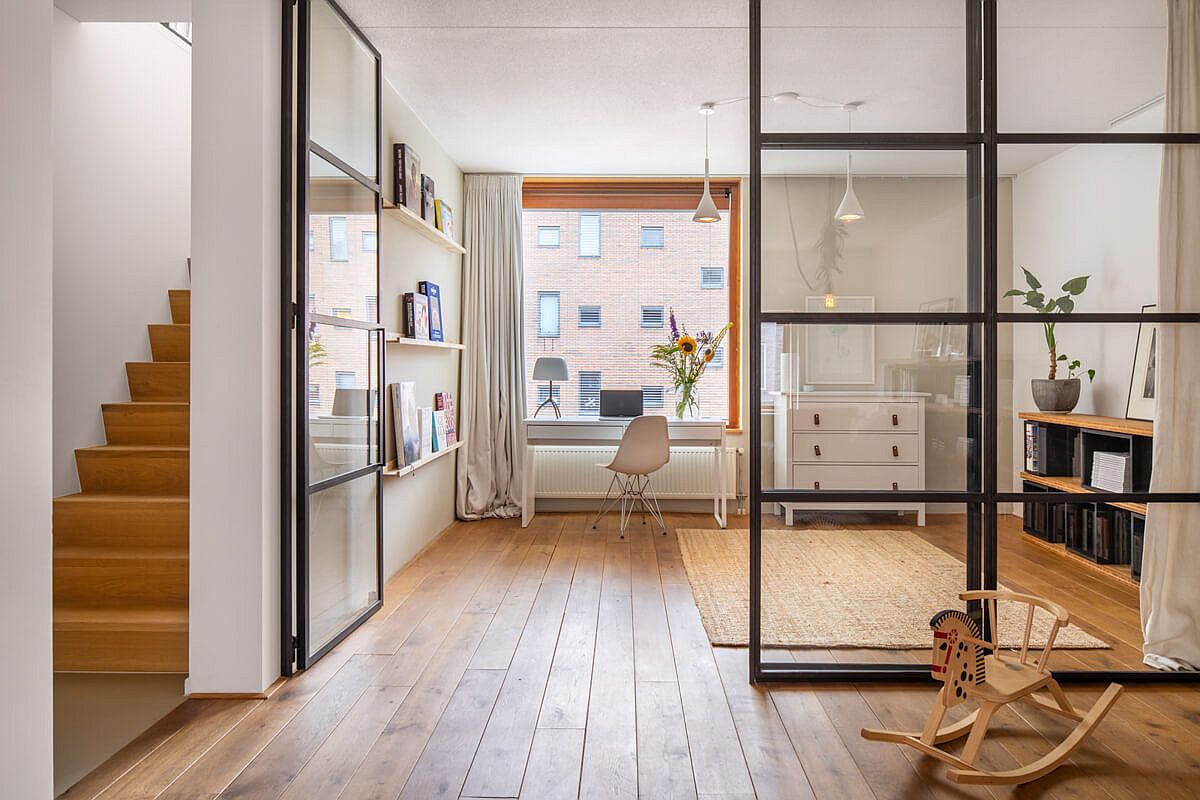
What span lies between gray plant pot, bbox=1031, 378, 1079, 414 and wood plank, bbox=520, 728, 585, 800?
1.94 m

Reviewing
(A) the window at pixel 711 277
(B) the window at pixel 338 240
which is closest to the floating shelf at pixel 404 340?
(B) the window at pixel 338 240

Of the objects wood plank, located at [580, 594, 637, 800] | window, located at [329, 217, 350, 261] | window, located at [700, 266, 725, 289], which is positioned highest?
window, located at [700, 266, 725, 289]

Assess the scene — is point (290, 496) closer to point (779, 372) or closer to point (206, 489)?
point (206, 489)

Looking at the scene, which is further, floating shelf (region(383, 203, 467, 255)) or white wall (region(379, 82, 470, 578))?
white wall (region(379, 82, 470, 578))

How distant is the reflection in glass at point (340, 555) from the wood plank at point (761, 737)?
1.52m

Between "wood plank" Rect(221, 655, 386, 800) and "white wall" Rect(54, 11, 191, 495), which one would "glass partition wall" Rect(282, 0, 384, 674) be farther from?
"white wall" Rect(54, 11, 191, 495)

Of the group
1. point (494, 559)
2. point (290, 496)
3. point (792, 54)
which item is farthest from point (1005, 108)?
point (494, 559)

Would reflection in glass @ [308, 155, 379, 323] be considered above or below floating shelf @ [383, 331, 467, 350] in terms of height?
above

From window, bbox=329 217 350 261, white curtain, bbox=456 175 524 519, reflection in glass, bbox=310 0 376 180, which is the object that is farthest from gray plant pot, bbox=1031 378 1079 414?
white curtain, bbox=456 175 524 519

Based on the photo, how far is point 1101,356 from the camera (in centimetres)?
275

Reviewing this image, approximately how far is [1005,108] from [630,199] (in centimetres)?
369

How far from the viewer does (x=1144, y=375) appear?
9.05ft

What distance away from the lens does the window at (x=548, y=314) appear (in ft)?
20.6

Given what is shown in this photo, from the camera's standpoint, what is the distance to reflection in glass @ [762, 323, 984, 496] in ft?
9.10
